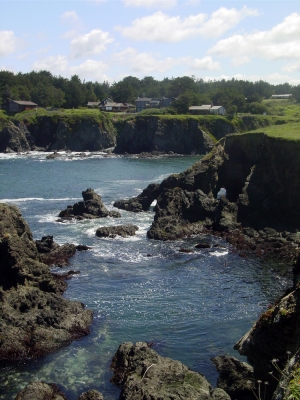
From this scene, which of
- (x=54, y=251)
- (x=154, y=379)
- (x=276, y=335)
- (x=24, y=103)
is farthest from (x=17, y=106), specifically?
(x=276, y=335)

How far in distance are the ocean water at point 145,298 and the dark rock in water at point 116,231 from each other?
2.99 feet

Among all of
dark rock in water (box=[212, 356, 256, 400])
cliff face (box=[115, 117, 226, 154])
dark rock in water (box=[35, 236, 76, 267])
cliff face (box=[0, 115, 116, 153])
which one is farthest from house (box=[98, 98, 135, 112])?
dark rock in water (box=[212, 356, 256, 400])

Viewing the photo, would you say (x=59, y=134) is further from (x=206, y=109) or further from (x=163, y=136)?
(x=206, y=109)

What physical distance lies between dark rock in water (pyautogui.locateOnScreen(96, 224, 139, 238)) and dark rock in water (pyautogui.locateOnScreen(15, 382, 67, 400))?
104ft

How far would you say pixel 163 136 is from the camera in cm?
15038

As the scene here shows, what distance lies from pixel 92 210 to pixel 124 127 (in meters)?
88.0

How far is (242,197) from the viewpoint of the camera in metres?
64.1

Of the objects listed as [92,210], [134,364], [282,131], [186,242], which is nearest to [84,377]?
[134,364]

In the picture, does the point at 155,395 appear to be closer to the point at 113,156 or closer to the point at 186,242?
the point at 186,242

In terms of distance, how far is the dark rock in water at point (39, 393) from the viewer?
2481 centimetres

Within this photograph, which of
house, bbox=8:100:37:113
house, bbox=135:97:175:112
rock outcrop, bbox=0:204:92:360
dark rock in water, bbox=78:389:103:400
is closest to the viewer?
dark rock in water, bbox=78:389:103:400

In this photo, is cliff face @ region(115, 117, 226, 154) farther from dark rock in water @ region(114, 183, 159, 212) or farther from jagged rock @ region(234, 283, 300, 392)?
jagged rock @ region(234, 283, 300, 392)

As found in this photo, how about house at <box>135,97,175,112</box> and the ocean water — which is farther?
house at <box>135,97,175,112</box>

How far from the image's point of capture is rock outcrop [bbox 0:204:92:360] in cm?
3070
